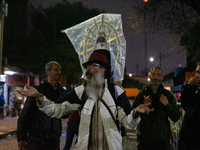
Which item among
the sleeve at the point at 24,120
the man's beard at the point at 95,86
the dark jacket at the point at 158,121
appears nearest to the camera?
the man's beard at the point at 95,86

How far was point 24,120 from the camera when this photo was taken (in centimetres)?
326

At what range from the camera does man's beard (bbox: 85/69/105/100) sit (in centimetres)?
272

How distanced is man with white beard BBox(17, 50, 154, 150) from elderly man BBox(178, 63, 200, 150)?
3.60 ft

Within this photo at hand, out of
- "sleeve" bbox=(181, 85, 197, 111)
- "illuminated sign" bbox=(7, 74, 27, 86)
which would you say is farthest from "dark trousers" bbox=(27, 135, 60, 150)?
"illuminated sign" bbox=(7, 74, 27, 86)

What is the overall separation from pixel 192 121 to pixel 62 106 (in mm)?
1826

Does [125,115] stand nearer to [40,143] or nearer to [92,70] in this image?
[92,70]

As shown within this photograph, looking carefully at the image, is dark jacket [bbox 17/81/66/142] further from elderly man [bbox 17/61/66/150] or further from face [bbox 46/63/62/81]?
face [bbox 46/63/62/81]

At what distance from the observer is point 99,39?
686 cm

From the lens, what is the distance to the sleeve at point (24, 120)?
3.21m

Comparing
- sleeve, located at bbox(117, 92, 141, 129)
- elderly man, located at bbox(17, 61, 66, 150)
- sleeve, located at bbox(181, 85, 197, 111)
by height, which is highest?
sleeve, located at bbox(181, 85, 197, 111)

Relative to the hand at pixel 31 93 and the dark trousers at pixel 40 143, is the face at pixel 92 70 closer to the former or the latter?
the hand at pixel 31 93

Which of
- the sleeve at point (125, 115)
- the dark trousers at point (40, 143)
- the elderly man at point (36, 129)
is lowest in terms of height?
the dark trousers at point (40, 143)

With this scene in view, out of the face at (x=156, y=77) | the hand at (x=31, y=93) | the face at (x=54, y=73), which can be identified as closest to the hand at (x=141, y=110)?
the hand at (x=31, y=93)

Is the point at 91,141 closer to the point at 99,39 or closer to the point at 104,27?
the point at 99,39
